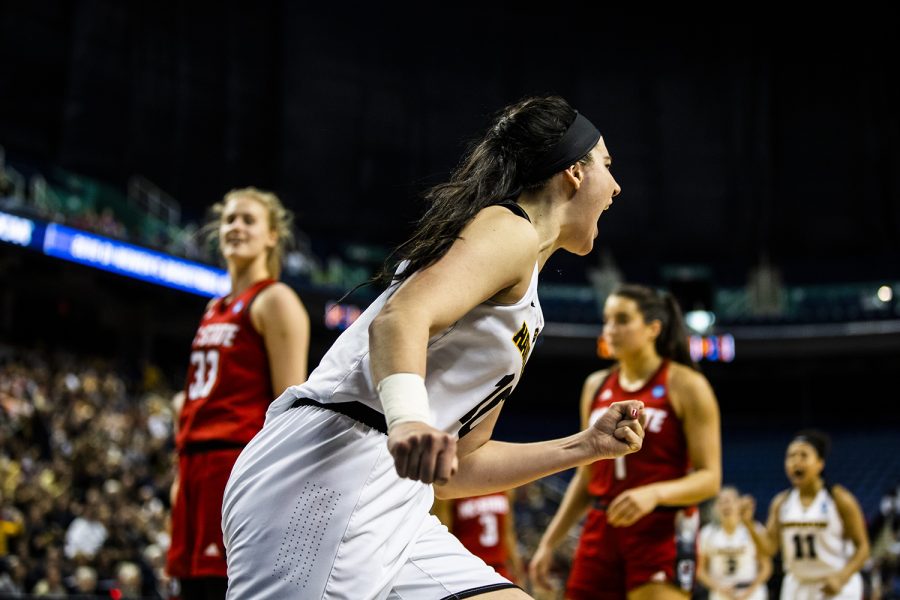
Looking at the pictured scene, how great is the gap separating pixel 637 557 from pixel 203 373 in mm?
2052

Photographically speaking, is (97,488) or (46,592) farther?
(97,488)

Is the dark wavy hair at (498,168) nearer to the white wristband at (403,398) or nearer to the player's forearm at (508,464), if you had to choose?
the white wristband at (403,398)

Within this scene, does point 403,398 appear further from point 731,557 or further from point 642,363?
point 731,557

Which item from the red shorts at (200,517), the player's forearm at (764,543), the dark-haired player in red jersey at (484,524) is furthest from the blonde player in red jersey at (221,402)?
the player's forearm at (764,543)

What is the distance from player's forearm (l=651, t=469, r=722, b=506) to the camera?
4.14m

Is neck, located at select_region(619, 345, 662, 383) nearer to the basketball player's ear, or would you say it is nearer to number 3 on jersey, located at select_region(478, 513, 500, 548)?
the basketball player's ear

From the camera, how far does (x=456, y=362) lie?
7.53 feet

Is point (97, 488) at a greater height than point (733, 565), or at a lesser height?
greater

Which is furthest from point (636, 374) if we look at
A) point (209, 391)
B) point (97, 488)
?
point (97, 488)

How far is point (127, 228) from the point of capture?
18.8 m

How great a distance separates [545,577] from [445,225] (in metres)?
2.87

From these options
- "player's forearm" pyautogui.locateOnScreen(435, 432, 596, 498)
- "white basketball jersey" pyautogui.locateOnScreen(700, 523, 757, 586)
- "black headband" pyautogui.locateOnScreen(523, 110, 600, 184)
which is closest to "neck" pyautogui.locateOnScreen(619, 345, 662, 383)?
"player's forearm" pyautogui.locateOnScreen(435, 432, 596, 498)

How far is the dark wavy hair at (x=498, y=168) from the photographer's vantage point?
227 centimetres

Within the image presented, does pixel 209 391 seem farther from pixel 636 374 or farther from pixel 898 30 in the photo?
pixel 898 30
